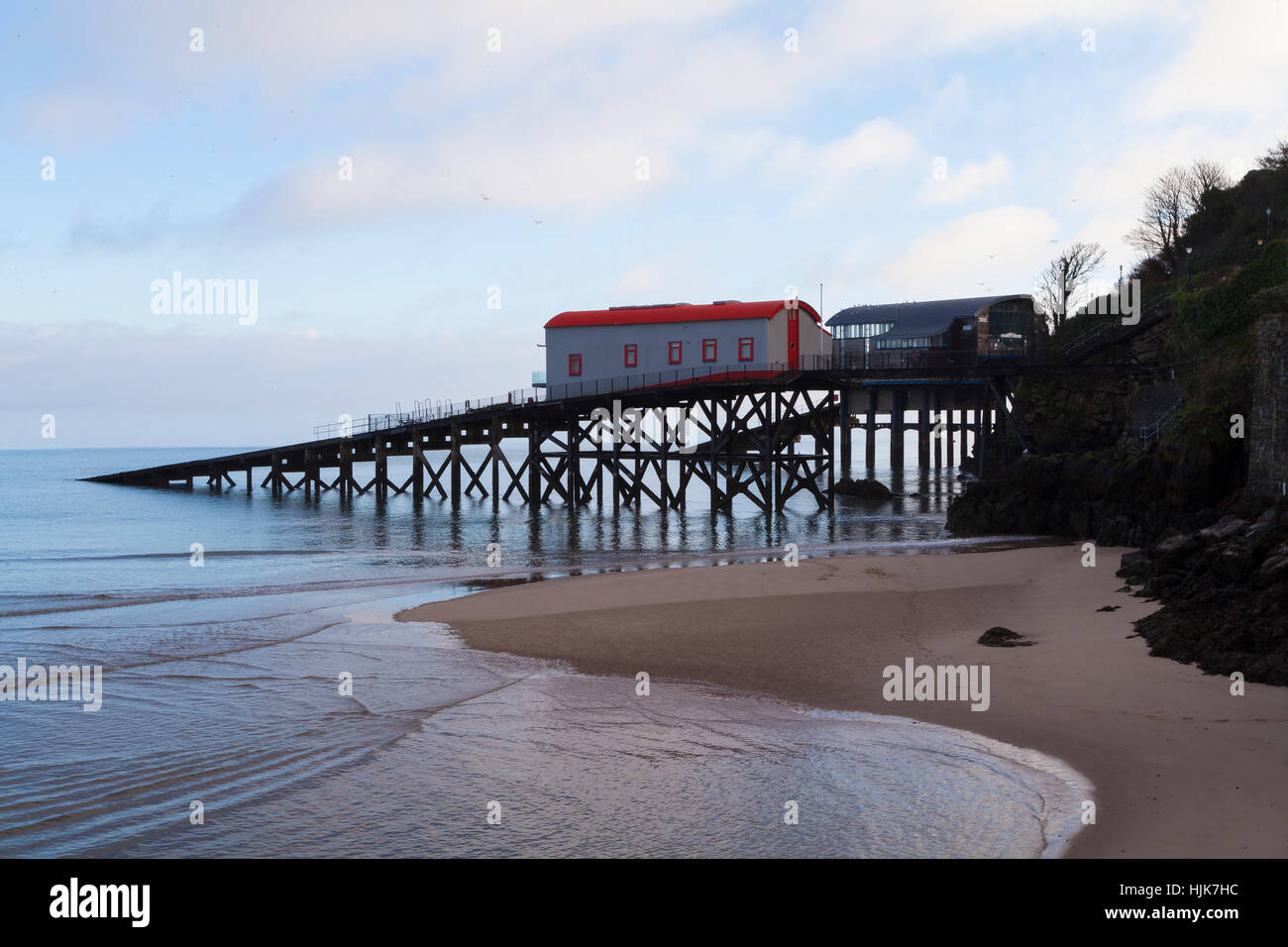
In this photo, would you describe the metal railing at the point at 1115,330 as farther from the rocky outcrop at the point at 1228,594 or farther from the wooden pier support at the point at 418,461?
the wooden pier support at the point at 418,461

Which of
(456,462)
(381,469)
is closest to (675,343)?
(456,462)

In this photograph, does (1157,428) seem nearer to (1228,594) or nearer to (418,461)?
(1228,594)

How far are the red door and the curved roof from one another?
14.5 meters

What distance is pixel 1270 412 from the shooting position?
18516mm

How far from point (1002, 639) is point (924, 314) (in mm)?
43503

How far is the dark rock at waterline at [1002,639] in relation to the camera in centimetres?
1418

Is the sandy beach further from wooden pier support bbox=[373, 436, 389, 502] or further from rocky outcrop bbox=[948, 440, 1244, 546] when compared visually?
wooden pier support bbox=[373, 436, 389, 502]

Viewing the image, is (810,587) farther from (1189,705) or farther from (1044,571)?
(1189,705)

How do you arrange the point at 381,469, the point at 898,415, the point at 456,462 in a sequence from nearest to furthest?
1. the point at 456,462
2. the point at 381,469
3. the point at 898,415

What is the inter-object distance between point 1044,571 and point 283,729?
15.4 m


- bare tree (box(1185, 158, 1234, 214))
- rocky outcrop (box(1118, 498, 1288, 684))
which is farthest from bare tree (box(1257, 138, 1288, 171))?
rocky outcrop (box(1118, 498, 1288, 684))

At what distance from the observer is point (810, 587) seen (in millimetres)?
19859

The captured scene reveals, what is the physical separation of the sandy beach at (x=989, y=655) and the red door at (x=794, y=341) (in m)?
18.5
